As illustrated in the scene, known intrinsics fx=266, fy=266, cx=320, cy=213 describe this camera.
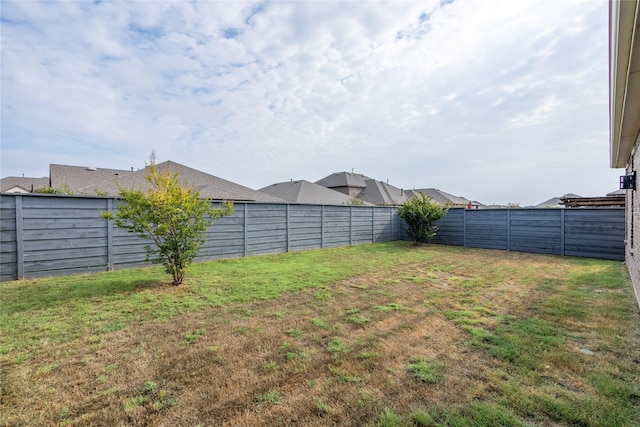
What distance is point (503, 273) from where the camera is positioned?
21.0 ft

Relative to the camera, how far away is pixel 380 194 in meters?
32.8

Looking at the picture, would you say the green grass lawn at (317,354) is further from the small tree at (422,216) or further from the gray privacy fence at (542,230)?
the small tree at (422,216)

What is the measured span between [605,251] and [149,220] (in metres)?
12.8

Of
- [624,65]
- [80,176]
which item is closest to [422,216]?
[624,65]

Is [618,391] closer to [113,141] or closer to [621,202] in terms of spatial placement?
[621,202]

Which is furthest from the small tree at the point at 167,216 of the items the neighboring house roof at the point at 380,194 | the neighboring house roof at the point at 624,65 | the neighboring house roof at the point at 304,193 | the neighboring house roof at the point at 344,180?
the neighboring house roof at the point at 344,180

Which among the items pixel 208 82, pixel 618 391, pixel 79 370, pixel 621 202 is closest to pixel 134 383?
pixel 79 370

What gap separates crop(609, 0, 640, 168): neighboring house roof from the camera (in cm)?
169

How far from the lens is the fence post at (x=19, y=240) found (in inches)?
206

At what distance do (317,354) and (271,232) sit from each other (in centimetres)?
702

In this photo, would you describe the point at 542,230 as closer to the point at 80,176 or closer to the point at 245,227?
the point at 245,227

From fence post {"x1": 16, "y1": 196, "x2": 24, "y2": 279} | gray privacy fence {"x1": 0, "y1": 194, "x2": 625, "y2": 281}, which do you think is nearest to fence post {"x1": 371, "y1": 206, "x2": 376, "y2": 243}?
gray privacy fence {"x1": 0, "y1": 194, "x2": 625, "y2": 281}

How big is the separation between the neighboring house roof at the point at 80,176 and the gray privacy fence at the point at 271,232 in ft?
35.5

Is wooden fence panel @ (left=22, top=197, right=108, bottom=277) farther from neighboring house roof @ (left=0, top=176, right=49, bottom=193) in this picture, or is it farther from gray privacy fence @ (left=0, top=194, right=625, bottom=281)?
neighboring house roof @ (left=0, top=176, right=49, bottom=193)
